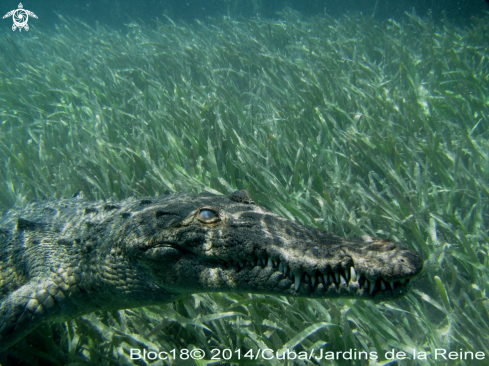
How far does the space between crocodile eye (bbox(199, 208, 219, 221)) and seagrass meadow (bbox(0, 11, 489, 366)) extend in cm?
94

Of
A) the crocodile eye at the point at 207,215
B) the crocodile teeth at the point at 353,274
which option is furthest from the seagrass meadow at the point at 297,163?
the crocodile teeth at the point at 353,274

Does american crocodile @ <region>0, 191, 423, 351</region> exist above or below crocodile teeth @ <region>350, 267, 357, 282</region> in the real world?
above

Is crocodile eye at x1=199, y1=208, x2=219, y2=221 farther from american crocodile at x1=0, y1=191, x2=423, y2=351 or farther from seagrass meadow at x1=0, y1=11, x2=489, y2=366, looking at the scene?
seagrass meadow at x1=0, y1=11, x2=489, y2=366

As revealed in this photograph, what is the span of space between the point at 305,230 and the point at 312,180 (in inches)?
102

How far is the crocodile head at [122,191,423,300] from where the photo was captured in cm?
180

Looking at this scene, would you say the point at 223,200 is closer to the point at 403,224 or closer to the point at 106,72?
the point at 403,224

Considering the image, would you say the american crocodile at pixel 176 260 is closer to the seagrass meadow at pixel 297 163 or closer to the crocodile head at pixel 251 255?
the crocodile head at pixel 251 255

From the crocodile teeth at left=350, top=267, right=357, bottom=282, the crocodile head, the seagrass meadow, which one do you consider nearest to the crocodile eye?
the crocodile head

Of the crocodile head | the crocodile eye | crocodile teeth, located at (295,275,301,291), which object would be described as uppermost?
the crocodile eye

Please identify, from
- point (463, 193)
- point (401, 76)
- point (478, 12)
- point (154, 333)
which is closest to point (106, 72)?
point (401, 76)

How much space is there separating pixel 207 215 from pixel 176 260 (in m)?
0.48

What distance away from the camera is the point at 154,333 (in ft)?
9.08

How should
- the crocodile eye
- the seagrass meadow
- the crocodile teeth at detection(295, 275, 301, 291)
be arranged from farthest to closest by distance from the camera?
the seagrass meadow
the crocodile eye
the crocodile teeth at detection(295, 275, 301, 291)

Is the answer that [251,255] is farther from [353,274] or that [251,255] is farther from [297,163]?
[297,163]
